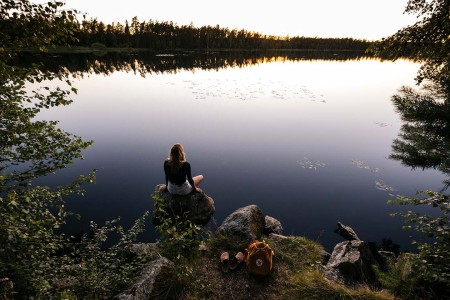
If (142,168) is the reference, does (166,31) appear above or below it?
above

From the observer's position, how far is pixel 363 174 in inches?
470

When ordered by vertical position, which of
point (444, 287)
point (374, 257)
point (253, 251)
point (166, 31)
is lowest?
point (374, 257)

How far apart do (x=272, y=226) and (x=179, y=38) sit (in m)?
103

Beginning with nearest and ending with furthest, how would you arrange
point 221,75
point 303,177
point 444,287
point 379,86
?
point 444,287
point 303,177
point 379,86
point 221,75

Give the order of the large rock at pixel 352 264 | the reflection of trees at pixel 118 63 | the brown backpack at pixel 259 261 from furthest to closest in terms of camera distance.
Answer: the reflection of trees at pixel 118 63 < the large rock at pixel 352 264 < the brown backpack at pixel 259 261

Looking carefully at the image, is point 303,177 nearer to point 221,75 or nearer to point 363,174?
point 363,174

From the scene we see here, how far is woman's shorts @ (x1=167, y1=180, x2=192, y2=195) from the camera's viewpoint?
8.38 meters

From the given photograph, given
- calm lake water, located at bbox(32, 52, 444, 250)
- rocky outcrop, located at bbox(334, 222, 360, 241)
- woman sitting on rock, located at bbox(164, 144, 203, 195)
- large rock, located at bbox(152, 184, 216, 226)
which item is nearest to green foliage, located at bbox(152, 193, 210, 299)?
large rock, located at bbox(152, 184, 216, 226)

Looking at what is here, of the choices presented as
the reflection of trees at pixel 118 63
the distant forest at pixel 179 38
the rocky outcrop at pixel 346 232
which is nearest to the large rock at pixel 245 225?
the rocky outcrop at pixel 346 232

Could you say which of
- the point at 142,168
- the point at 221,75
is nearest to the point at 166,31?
the point at 221,75

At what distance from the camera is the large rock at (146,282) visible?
4.48 meters

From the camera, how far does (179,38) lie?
97.0m

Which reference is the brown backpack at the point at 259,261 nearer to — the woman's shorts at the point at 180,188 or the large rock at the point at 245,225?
the large rock at the point at 245,225

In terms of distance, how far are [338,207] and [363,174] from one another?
3.37 m
